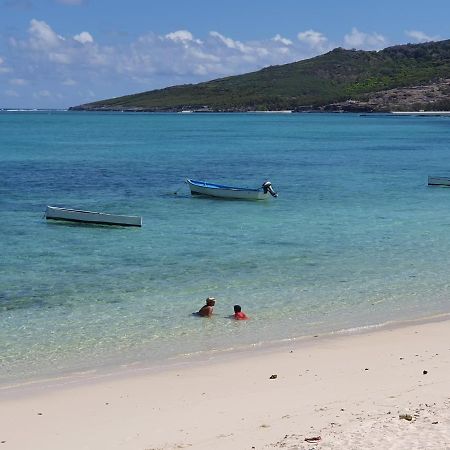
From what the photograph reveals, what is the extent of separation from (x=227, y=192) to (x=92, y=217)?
40.3 ft

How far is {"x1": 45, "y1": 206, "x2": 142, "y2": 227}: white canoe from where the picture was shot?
34.6m

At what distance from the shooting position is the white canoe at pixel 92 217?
113 ft

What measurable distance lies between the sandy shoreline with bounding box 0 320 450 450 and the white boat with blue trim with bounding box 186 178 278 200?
28.3 meters

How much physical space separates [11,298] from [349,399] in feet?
38.3

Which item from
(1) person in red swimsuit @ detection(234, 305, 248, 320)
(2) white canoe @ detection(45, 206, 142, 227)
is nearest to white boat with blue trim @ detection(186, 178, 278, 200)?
(2) white canoe @ detection(45, 206, 142, 227)

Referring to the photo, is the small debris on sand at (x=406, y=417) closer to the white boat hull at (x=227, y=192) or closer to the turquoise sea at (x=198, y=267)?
the turquoise sea at (x=198, y=267)

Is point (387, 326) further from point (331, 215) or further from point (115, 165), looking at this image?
point (115, 165)

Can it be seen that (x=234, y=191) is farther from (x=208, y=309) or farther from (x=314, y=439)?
(x=314, y=439)

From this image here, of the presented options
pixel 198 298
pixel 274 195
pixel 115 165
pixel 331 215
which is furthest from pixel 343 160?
pixel 198 298

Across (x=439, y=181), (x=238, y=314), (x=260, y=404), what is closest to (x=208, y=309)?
(x=238, y=314)

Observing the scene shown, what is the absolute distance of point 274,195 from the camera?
151 feet

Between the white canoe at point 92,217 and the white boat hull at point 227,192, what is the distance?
11525mm

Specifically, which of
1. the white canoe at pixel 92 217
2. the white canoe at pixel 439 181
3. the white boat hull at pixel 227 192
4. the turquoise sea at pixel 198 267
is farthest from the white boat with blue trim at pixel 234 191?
the white canoe at pixel 439 181

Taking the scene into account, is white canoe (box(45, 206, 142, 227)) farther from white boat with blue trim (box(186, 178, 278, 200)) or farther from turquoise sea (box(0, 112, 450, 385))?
white boat with blue trim (box(186, 178, 278, 200))
